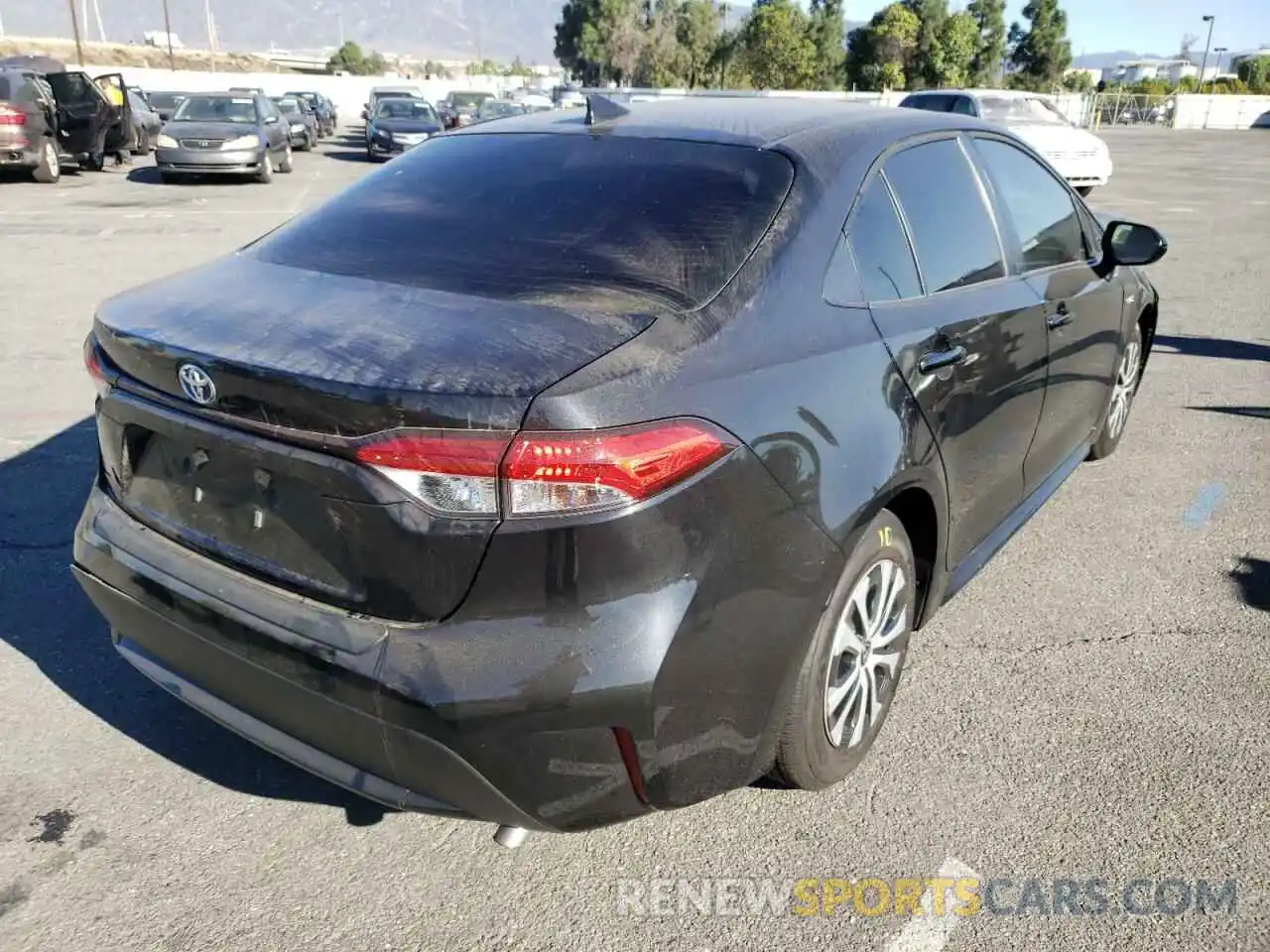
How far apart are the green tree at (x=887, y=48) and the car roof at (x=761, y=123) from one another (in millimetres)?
61102

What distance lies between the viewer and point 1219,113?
57.8 m

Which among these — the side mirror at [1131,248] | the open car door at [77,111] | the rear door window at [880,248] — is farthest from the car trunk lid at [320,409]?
the open car door at [77,111]

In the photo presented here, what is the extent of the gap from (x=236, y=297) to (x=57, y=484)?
2757mm

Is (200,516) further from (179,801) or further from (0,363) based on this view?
(0,363)

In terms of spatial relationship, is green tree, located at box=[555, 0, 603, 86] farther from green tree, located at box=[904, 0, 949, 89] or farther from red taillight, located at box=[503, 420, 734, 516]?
red taillight, located at box=[503, 420, 734, 516]

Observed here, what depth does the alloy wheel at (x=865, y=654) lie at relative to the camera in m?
2.63

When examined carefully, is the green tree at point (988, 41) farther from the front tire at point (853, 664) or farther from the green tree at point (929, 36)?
the front tire at point (853, 664)

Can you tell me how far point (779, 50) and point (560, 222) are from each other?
63.6 metres

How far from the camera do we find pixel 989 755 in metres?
2.99

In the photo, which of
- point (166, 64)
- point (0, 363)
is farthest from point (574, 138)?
point (166, 64)

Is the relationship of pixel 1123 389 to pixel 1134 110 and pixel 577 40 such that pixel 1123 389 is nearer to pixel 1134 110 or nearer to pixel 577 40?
pixel 1134 110

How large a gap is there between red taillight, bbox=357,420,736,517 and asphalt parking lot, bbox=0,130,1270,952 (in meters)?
1.05

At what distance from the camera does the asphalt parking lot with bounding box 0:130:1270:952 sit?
7.82 feet

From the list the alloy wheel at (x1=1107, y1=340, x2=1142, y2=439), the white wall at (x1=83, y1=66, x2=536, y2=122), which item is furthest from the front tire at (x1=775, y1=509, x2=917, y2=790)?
the white wall at (x1=83, y1=66, x2=536, y2=122)
